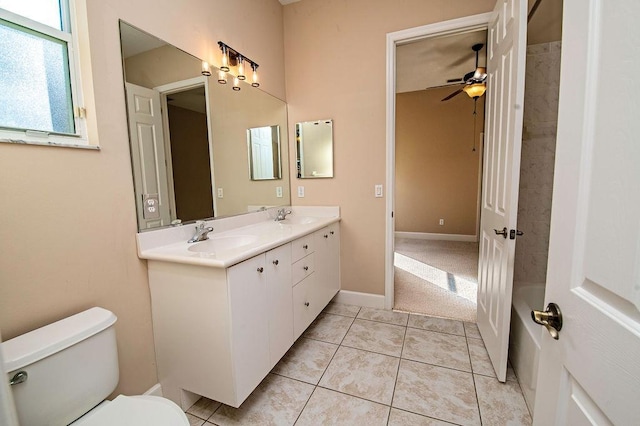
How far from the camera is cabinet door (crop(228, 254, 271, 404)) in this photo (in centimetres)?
123

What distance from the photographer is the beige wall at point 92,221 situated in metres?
0.96

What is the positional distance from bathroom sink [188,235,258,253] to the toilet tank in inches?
20.5

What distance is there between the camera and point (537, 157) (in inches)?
A: 76.0

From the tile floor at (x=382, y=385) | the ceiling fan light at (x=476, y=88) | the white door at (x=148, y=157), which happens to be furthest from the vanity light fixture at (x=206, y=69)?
the ceiling fan light at (x=476, y=88)

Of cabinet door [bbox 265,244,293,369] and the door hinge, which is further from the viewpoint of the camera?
cabinet door [bbox 265,244,293,369]

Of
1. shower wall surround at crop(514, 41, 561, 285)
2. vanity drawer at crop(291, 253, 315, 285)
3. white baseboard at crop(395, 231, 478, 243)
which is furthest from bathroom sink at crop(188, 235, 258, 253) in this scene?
white baseboard at crop(395, 231, 478, 243)

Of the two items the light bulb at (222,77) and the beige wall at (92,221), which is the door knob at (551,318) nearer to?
the beige wall at (92,221)

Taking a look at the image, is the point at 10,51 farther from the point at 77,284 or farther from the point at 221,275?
the point at 221,275

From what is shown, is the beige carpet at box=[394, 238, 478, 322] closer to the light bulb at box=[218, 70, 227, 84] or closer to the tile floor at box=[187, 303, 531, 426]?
the tile floor at box=[187, 303, 531, 426]

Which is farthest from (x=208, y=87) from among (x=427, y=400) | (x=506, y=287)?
(x=427, y=400)

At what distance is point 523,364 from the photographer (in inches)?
59.6

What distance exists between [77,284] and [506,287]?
6.90 feet

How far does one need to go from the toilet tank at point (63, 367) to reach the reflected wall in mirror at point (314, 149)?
6.25 ft

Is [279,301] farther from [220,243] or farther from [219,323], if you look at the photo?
[220,243]
